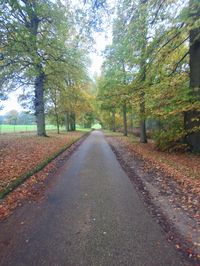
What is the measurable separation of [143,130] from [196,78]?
8.17 metres

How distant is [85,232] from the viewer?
3869 millimetres

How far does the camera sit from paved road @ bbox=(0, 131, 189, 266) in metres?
3.13

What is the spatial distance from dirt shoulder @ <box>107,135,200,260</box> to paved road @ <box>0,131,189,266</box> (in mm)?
256

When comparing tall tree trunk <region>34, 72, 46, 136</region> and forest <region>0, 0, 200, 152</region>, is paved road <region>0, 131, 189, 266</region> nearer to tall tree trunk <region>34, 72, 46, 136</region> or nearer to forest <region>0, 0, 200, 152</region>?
forest <region>0, 0, 200, 152</region>

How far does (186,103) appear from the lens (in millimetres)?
9992

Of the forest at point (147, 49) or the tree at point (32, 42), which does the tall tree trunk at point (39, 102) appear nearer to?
the tree at point (32, 42)

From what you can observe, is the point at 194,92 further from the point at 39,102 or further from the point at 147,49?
the point at 39,102

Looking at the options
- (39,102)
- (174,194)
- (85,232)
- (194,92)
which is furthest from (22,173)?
(39,102)

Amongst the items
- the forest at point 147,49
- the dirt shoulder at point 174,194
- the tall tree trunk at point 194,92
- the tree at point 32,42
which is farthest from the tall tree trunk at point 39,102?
the tall tree trunk at point 194,92

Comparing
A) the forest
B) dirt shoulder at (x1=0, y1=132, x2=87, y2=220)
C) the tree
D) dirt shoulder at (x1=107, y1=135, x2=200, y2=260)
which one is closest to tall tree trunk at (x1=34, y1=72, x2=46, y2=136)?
the tree

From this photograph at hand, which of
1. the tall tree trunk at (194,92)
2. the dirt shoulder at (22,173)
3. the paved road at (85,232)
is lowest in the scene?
the paved road at (85,232)

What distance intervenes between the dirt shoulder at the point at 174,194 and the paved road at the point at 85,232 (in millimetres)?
256

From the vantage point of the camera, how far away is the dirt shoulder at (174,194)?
12.3 ft

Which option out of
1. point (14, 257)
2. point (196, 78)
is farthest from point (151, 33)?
point (14, 257)
